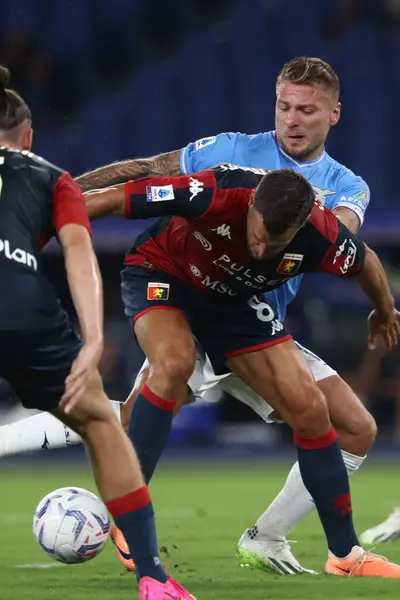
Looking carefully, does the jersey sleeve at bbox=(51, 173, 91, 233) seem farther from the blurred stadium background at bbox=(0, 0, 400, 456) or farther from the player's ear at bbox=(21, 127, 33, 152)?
the blurred stadium background at bbox=(0, 0, 400, 456)

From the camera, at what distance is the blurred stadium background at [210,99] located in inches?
581

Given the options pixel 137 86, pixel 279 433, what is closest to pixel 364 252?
pixel 279 433

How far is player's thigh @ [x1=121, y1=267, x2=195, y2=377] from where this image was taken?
17.5ft

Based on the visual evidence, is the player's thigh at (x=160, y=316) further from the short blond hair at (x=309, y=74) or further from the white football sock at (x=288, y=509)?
the short blond hair at (x=309, y=74)

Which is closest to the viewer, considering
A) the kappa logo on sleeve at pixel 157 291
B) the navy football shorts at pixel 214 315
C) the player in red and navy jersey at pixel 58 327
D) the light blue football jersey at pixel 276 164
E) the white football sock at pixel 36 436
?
the player in red and navy jersey at pixel 58 327

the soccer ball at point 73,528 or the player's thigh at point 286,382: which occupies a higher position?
the player's thigh at point 286,382

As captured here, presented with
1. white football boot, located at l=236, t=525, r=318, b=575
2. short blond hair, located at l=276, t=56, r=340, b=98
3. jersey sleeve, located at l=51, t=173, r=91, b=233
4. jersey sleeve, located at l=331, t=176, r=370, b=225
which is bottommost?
white football boot, located at l=236, t=525, r=318, b=575

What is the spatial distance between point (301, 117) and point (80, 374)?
253 cm

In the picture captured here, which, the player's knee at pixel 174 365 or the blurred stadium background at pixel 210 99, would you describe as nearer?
the player's knee at pixel 174 365

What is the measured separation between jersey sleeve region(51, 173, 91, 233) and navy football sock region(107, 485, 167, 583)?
89 centimetres

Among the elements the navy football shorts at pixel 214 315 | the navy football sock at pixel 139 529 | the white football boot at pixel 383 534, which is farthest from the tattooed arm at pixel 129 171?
the white football boot at pixel 383 534

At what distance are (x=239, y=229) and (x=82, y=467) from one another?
322 inches

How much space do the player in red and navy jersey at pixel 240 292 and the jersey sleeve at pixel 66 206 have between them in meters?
0.85

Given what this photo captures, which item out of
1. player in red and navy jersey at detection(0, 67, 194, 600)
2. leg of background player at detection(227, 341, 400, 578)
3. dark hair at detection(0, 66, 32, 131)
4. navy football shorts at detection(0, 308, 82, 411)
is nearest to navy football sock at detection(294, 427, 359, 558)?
leg of background player at detection(227, 341, 400, 578)
